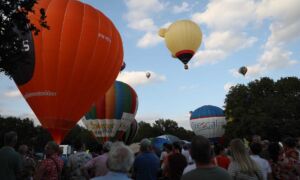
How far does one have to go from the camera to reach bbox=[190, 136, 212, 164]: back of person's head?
381 centimetres

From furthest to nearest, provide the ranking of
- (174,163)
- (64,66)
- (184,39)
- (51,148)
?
(184,39)
(64,66)
(174,163)
(51,148)

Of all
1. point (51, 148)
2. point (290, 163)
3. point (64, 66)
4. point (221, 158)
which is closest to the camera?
point (290, 163)

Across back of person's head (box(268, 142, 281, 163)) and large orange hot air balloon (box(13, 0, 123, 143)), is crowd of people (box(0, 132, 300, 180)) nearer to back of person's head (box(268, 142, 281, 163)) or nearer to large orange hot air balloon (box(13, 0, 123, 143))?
back of person's head (box(268, 142, 281, 163))

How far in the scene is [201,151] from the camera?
3816mm

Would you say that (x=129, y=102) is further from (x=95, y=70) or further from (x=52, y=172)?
(x=52, y=172)

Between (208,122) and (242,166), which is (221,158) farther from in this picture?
(208,122)

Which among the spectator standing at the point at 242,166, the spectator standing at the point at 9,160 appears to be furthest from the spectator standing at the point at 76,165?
the spectator standing at the point at 242,166

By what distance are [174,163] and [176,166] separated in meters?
0.07

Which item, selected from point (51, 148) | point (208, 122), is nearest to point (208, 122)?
point (208, 122)

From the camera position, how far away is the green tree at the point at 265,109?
157 feet

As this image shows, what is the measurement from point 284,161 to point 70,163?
4339mm

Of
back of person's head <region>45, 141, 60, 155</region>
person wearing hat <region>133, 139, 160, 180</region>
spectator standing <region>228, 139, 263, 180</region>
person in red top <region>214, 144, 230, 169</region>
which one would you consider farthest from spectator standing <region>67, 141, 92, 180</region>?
spectator standing <region>228, 139, 263, 180</region>

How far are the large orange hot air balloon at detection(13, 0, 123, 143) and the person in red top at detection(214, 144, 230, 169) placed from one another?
11.9m

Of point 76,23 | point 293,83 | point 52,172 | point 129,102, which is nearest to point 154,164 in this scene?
point 52,172
